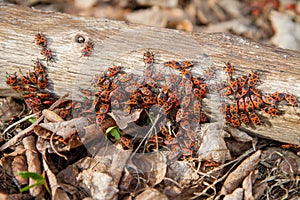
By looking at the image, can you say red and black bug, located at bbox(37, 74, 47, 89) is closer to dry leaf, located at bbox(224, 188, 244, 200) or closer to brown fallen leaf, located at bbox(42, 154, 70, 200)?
brown fallen leaf, located at bbox(42, 154, 70, 200)

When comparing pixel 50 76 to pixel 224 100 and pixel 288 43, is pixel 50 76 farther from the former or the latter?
pixel 288 43

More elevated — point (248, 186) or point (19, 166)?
point (19, 166)

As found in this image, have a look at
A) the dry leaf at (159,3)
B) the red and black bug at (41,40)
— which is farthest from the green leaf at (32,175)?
the dry leaf at (159,3)

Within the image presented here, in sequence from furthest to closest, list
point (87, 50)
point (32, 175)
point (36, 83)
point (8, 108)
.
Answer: point (8, 108) < point (36, 83) < point (87, 50) < point (32, 175)

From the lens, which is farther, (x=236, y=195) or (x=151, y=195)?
(x=236, y=195)

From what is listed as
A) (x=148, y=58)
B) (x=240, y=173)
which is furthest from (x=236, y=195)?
(x=148, y=58)

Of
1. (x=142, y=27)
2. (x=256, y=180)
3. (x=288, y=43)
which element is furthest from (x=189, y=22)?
(x=256, y=180)

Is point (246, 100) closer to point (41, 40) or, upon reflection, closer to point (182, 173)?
point (182, 173)
